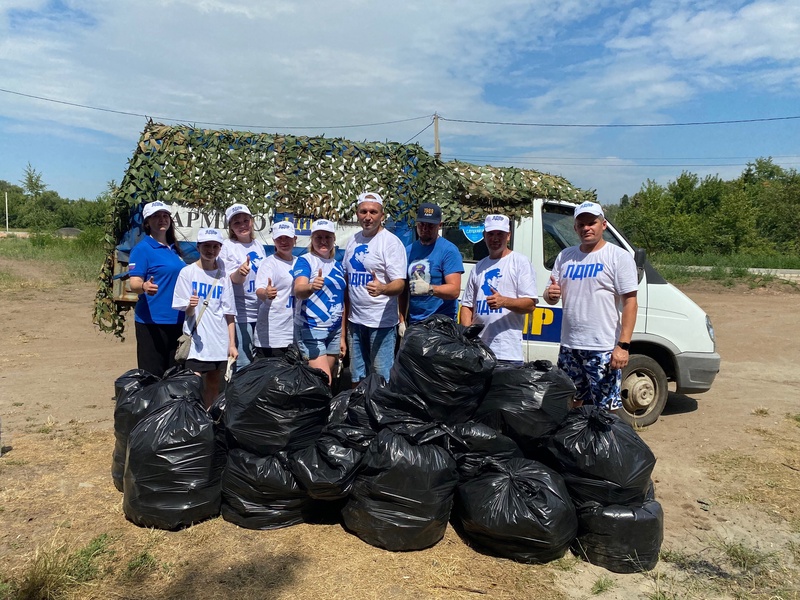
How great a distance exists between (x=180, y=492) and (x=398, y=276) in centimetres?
194

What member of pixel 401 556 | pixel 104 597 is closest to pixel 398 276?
pixel 401 556

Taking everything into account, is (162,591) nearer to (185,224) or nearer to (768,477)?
(185,224)

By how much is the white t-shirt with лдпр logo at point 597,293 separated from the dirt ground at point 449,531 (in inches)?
48.5

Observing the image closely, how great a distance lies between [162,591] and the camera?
2746mm

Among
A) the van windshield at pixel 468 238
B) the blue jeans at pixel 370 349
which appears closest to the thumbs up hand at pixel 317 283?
the blue jeans at pixel 370 349

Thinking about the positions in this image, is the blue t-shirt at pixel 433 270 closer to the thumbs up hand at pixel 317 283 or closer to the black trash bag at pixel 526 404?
the thumbs up hand at pixel 317 283

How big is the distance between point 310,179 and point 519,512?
3.67 m

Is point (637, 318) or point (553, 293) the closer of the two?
point (553, 293)

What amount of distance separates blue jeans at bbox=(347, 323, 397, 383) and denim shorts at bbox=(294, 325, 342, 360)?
13cm

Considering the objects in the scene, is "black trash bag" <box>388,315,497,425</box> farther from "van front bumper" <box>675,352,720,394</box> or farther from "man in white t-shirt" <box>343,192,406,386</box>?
"van front bumper" <box>675,352,720,394</box>

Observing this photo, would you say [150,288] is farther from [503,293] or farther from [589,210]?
[589,210]

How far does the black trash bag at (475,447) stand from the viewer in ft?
10.6

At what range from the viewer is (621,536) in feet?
9.91

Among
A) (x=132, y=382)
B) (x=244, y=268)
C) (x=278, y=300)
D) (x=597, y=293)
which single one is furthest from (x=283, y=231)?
(x=597, y=293)
